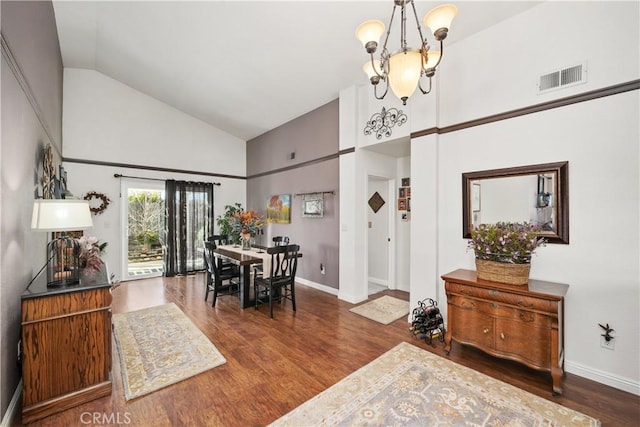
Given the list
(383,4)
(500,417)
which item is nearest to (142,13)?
(383,4)

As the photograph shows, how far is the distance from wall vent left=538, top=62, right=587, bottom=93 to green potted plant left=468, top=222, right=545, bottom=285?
4.29ft

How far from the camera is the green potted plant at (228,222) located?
6.05m

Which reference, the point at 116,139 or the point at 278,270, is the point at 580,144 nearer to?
the point at 278,270

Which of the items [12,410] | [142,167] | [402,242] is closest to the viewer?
[12,410]

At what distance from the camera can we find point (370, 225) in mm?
5348

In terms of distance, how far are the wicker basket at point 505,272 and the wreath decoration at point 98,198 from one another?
651 cm

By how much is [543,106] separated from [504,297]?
1853mm

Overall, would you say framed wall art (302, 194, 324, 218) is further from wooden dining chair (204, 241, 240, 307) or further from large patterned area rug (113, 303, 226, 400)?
large patterned area rug (113, 303, 226, 400)

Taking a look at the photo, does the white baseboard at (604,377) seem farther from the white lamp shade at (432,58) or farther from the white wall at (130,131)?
the white wall at (130,131)

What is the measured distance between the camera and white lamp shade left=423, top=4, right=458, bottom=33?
1.70 metres

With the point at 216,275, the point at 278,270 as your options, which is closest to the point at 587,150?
the point at 278,270

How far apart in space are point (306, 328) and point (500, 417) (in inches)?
80.1

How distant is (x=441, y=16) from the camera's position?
1.72 m

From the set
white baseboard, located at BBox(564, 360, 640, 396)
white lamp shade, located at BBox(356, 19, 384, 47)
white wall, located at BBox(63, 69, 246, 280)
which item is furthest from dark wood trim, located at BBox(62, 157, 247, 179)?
white baseboard, located at BBox(564, 360, 640, 396)
